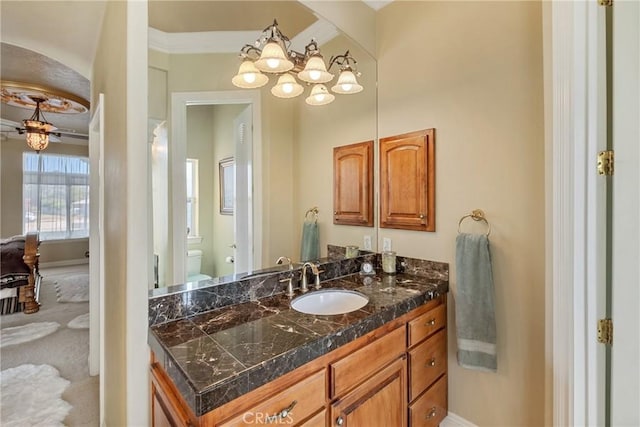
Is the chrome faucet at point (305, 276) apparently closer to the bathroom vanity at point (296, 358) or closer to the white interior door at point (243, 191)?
the bathroom vanity at point (296, 358)

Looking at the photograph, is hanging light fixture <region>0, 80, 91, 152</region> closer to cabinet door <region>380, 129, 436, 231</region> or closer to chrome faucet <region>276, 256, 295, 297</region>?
chrome faucet <region>276, 256, 295, 297</region>

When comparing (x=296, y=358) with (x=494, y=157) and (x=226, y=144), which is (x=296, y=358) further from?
(x=494, y=157)

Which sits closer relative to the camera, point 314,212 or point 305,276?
point 305,276

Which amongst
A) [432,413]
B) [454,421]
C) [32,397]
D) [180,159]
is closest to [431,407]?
[432,413]

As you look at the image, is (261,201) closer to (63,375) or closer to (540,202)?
(540,202)

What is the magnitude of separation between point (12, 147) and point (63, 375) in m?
6.38

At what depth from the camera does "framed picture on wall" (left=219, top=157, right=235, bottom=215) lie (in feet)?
5.25

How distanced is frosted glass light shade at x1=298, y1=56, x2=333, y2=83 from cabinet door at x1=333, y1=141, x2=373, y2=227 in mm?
510

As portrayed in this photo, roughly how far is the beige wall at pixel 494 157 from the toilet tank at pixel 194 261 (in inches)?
55.1

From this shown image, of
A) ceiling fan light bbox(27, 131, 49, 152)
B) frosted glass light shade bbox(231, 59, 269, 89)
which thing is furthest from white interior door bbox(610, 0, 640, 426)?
ceiling fan light bbox(27, 131, 49, 152)

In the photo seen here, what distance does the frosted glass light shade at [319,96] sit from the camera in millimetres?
1980

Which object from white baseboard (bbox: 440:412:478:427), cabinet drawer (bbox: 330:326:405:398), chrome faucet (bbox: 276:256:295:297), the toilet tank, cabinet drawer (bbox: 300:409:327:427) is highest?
the toilet tank

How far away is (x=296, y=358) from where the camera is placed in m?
1.02

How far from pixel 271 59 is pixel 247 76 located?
169 mm
